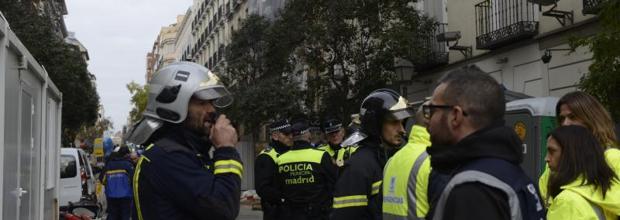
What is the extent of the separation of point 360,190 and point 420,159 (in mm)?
986

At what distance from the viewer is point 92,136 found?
86.4 m

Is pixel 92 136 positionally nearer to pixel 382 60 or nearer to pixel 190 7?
pixel 190 7

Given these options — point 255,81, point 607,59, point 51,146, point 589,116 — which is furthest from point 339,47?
point 589,116

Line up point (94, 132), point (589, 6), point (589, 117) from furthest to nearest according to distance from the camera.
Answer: point (94, 132) → point (589, 6) → point (589, 117)

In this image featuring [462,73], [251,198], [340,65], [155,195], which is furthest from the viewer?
[251,198]

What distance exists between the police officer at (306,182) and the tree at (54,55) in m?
16.6

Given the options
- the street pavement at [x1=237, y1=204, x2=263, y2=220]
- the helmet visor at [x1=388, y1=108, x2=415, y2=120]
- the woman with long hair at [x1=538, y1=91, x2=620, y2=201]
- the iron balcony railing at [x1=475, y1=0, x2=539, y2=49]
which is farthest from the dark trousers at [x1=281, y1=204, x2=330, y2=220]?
the street pavement at [x1=237, y1=204, x2=263, y2=220]

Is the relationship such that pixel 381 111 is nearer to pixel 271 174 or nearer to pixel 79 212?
pixel 271 174

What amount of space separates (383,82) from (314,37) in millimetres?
2091

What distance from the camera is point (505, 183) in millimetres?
2389

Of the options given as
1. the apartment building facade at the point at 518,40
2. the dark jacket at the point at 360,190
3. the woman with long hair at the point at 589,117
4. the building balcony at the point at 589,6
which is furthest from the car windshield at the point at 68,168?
the woman with long hair at the point at 589,117

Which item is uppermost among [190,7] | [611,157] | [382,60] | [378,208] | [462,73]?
[190,7]

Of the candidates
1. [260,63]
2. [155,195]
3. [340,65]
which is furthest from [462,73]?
[260,63]

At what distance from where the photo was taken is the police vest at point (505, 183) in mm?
2365
